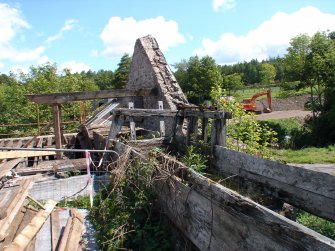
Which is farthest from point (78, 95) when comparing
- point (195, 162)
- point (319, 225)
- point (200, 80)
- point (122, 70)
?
point (122, 70)

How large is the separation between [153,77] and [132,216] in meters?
6.59

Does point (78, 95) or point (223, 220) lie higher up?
point (78, 95)

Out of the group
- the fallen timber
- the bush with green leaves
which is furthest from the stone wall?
the fallen timber

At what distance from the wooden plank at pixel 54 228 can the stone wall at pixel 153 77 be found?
5.05 meters

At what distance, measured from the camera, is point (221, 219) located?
115 inches

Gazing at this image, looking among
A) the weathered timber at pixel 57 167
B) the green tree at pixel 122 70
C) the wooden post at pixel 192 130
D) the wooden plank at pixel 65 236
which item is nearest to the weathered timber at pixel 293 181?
the wooden post at pixel 192 130

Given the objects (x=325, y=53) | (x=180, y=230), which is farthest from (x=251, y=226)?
(x=325, y=53)

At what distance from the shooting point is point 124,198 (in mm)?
4852

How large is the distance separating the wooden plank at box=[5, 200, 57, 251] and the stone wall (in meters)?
5.28

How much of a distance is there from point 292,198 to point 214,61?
5028cm

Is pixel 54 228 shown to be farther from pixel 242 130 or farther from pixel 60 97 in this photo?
pixel 242 130

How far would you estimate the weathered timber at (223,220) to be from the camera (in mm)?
2160

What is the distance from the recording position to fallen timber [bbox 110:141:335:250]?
2.17 metres

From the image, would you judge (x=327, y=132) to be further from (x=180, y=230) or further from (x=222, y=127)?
(x=180, y=230)
